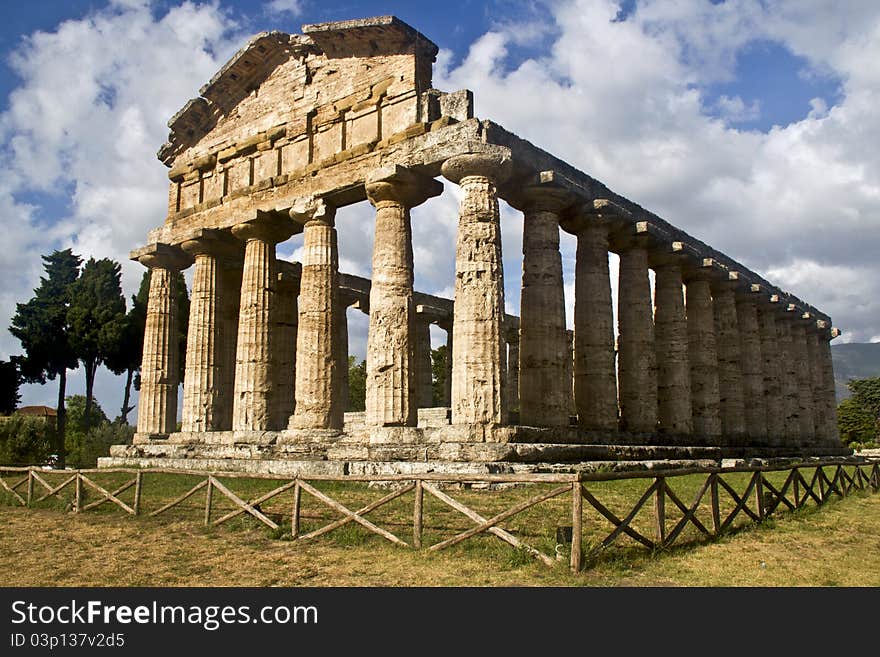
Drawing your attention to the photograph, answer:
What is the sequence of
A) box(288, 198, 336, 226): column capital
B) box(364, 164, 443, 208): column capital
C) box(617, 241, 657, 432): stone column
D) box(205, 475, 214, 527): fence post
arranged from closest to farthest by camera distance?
box(205, 475, 214, 527): fence post, box(364, 164, 443, 208): column capital, box(288, 198, 336, 226): column capital, box(617, 241, 657, 432): stone column

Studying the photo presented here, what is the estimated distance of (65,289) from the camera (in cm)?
4912

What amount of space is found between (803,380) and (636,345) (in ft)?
52.9

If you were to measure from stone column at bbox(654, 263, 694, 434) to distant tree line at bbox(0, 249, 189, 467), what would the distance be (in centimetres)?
2989

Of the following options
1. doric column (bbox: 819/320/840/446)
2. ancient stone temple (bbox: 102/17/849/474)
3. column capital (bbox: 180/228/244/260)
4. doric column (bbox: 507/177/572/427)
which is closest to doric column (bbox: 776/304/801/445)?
ancient stone temple (bbox: 102/17/849/474)

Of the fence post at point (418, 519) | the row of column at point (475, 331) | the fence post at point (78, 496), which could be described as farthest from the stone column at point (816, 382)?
the fence post at point (78, 496)

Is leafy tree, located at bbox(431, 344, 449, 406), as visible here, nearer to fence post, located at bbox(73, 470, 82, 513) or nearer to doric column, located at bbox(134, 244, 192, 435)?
doric column, located at bbox(134, 244, 192, 435)

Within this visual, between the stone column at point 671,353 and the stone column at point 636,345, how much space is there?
2046 millimetres

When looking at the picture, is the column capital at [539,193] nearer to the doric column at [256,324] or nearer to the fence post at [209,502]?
the doric column at [256,324]

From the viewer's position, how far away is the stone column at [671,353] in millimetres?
27531

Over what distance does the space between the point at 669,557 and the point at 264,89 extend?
71.4ft

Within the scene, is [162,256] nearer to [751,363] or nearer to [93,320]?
[93,320]

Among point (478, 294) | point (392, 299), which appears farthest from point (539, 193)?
point (392, 299)

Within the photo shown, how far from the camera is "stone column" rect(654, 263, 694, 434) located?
27.5 meters
